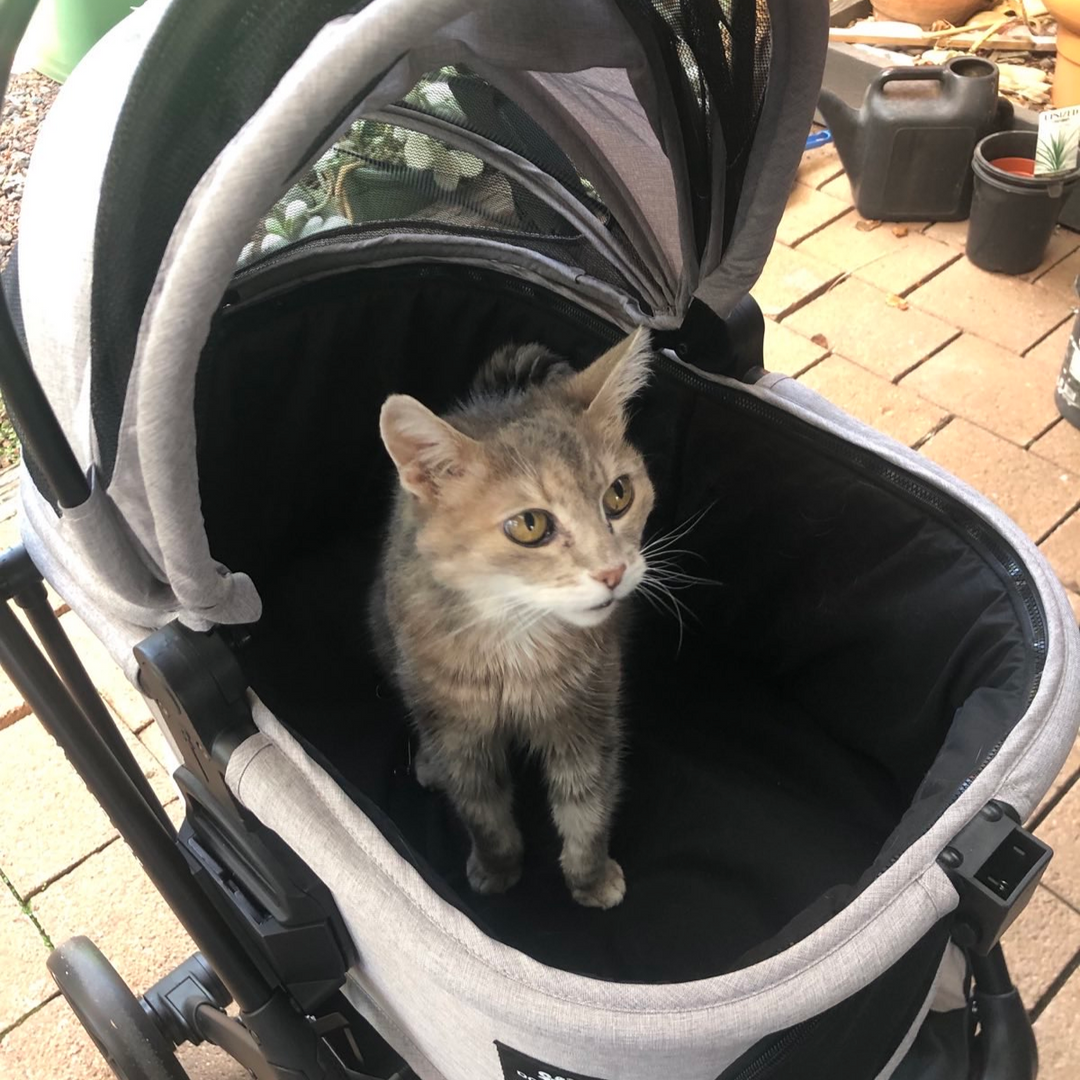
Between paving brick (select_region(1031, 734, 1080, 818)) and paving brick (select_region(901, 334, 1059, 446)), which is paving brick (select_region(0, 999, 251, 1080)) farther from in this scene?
paving brick (select_region(901, 334, 1059, 446))

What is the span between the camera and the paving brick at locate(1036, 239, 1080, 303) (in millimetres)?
2422

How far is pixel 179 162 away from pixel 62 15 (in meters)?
2.28

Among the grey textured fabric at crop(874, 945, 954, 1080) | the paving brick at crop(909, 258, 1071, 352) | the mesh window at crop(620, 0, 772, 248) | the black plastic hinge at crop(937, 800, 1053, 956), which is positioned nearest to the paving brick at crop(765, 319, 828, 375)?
the paving brick at crop(909, 258, 1071, 352)

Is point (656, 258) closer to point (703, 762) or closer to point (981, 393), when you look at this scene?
point (703, 762)

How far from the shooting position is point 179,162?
2.12 feet

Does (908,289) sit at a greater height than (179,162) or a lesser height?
lesser

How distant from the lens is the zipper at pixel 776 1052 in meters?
0.72

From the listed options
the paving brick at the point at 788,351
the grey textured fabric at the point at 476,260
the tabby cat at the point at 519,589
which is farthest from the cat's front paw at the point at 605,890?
the paving brick at the point at 788,351

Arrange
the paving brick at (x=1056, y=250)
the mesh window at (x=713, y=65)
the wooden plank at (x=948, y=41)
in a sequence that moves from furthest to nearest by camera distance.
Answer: the wooden plank at (x=948, y=41), the paving brick at (x=1056, y=250), the mesh window at (x=713, y=65)

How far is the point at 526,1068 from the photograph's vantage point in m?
0.73

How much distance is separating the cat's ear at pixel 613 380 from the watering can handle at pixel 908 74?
1829 mm

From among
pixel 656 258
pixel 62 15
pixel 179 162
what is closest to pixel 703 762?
pixel 656 258

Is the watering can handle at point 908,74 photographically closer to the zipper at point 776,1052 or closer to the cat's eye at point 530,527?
the cat's eye at point 530,527

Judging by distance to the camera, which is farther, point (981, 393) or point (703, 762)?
point (981, 393)
